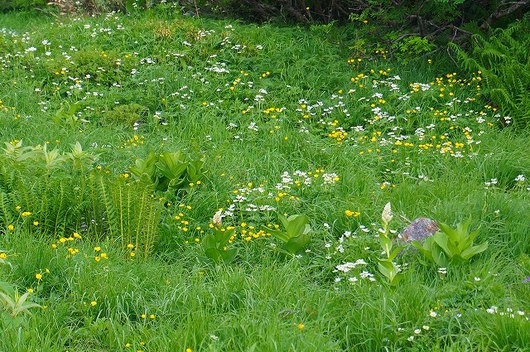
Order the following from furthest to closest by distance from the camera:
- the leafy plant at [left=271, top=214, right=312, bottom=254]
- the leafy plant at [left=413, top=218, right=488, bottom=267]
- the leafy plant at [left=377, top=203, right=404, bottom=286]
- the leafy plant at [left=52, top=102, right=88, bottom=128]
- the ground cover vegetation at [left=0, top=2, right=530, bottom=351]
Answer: the leafy plant at [left=52, top=102, right=88, bottom=128] < the leafy plant at [left=271, top=214, right=312, bottom=254] < the leafy plant at [left=413, top=218, right=488, bottom=267] < the leafy plant at [left=377, top=203, right=404, bottom=286] < the ground cover vegetation at [left=0, top=2, right=530, bottom=351]

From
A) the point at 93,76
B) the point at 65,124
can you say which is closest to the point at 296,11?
the point at 93,76

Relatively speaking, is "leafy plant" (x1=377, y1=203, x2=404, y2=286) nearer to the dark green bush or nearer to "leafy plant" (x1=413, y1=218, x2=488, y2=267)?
"leafy plant" (x1=413, y1=218, x2=488, y2=267)

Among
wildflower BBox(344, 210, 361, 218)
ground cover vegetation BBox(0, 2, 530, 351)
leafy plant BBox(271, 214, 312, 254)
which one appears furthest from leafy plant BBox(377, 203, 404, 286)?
wildflower BBox(344, 210, 361, 218)

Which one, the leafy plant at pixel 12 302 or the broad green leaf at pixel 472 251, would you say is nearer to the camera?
the leafy plant at pixel 12 302

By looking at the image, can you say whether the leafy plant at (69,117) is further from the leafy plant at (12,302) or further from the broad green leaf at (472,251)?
the broad green leaf at (472,251)

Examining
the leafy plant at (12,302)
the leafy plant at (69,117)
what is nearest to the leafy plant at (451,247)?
the leafy plant at (12,302)

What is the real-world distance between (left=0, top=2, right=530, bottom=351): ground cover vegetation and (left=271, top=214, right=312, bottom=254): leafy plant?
0.07 feet

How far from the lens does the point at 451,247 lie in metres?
4.60

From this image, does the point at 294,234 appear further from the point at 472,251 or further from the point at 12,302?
the point at 12,302

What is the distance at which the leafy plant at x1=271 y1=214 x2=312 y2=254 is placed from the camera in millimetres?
4965

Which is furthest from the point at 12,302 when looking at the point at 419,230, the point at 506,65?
the point at 506,65

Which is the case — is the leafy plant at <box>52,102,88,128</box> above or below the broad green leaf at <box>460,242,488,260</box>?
below

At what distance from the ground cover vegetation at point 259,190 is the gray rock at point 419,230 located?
70 mm

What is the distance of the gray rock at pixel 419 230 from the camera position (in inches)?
194
